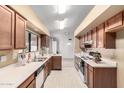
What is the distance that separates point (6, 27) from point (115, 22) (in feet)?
7.06

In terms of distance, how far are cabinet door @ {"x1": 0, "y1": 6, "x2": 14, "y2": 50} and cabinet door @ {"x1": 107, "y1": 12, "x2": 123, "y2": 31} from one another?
2024 millimetres

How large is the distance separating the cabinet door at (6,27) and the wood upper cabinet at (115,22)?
202 cm

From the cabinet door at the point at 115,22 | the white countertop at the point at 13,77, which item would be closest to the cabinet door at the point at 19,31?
the white countertop at the point at 13,77

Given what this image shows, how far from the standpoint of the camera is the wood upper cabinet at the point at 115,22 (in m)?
2.69

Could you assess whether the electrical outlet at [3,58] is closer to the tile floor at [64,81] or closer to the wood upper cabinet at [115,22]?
the tile floor at [64,81]

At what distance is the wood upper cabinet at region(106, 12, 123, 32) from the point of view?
106 inches

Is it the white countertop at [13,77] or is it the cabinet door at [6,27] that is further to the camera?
the cabinet door at [6,27]

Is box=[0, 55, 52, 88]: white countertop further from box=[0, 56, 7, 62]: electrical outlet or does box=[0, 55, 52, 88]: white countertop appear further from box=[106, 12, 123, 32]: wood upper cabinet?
box=[106, 12, 123, 32]: wood upper cabinet

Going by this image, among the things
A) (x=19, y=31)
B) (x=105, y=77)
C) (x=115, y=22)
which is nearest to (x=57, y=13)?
(x=19, y=31)

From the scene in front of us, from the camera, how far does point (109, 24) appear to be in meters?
3.32

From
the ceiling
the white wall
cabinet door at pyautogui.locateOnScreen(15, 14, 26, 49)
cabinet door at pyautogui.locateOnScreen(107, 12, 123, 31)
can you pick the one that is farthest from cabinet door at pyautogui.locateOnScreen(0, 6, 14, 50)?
the white wall

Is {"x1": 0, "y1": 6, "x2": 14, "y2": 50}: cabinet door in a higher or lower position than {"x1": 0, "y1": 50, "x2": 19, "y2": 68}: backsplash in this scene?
higher
